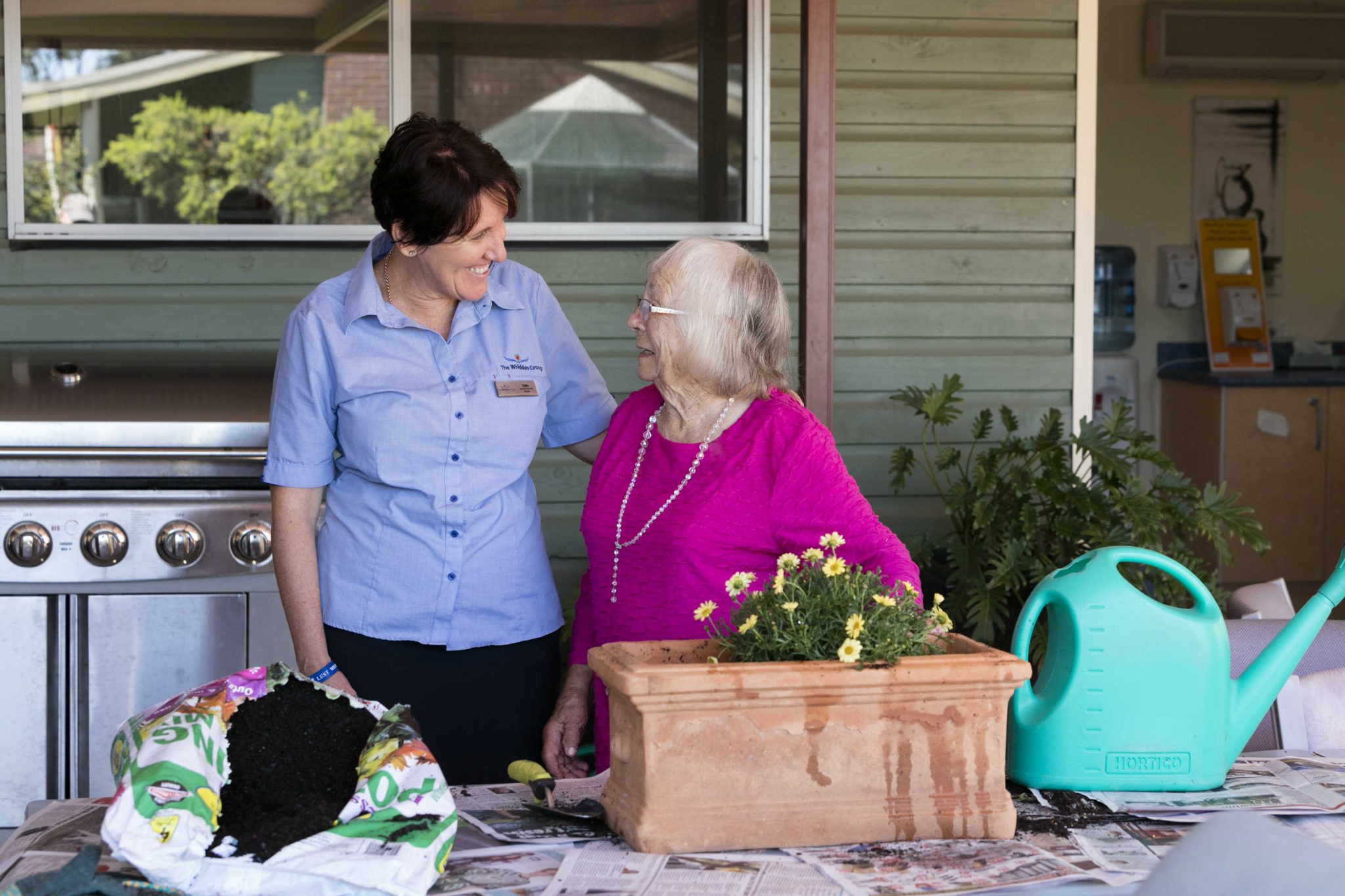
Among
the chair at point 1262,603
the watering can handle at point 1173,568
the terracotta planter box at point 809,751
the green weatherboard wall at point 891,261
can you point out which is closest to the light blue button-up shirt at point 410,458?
the terracotta planter box at point 809,751

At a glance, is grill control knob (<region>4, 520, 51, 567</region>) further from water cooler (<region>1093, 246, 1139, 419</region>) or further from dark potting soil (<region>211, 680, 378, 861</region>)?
water cooler (<region>1093, 246, 1139, 419</region>)

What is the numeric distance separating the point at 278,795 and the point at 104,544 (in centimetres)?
164

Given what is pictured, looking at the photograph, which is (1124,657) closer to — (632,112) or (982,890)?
(982,890)

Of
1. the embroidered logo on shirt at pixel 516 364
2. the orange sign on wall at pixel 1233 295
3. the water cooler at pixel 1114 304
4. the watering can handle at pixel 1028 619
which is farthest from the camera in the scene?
the water cooler at pixel 1114 304

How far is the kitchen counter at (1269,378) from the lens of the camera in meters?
6.48

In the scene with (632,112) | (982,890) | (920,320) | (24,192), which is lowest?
(982,890)

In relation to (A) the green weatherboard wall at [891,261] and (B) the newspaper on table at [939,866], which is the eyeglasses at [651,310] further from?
(A) the green weatherboard wall at [891,261]

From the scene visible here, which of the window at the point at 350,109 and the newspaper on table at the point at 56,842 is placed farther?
the window at the point at 350,109

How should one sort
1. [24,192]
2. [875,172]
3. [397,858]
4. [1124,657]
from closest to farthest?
[397,858] < [1124,657] < [24,192] < [875,172]

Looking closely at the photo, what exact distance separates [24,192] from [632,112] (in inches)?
72.5

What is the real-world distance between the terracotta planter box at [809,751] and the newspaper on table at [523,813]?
0.23ft

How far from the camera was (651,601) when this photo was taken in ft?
6.15

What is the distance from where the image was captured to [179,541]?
2.76 m

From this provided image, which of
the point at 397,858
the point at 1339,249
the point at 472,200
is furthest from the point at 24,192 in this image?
the point at 1339,249
